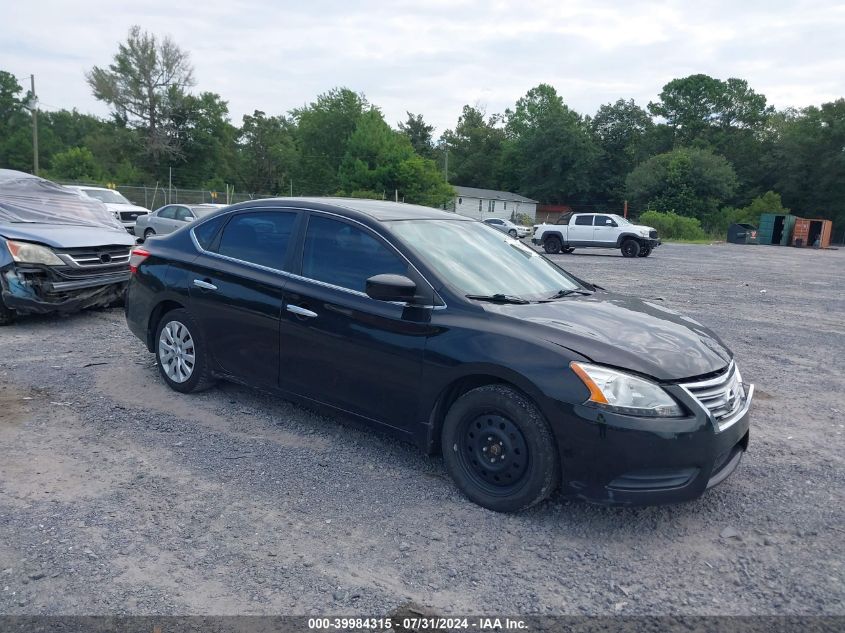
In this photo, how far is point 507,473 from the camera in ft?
11.5

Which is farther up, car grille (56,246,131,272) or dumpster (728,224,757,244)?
dumpster (728,224,757,244)

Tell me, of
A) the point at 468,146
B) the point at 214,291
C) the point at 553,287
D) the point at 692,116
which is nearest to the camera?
the point at 553,287

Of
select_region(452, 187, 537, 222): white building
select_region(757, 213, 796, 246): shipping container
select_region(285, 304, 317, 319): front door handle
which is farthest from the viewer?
select_region(452, 187, 537, 222): white building

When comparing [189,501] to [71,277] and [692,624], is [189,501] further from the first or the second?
[71,277]

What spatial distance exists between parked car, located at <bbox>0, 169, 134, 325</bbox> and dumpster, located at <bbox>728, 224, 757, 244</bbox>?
153 feet

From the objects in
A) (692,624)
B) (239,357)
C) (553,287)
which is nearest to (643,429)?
(692,624)

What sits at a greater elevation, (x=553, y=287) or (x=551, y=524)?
(x=553, y=287)

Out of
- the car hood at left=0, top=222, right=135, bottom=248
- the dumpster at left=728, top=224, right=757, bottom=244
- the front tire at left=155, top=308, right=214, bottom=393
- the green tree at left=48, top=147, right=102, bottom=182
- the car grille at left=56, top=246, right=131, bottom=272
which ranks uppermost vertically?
the green tree at left=48, top=147, right=102, bottom=182

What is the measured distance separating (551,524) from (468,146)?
318 ft

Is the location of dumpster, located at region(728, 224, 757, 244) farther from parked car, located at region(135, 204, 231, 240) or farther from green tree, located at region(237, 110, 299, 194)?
green tree, located at region(237, 110, 299, 194)

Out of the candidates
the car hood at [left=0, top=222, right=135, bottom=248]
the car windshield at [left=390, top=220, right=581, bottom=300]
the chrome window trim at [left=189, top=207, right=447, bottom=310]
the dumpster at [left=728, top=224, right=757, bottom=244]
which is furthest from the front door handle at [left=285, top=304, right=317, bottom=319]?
the dumpster at [left=728, top=224, right=757, bottom=244]

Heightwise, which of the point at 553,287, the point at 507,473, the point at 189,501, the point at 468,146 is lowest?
the point at 189,501

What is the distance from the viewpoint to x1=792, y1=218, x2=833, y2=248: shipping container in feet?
151

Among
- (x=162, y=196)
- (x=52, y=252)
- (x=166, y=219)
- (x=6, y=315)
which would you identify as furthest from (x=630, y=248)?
(x=162, y=196)
